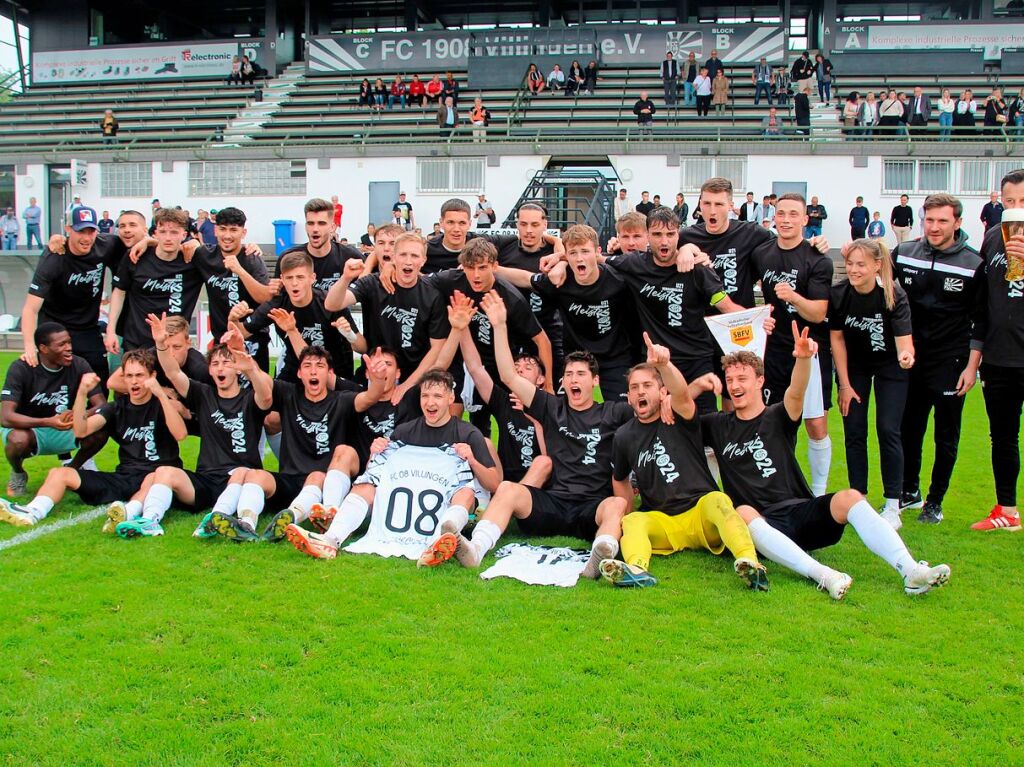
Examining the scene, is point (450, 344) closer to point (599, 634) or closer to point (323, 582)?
point (323, 582)

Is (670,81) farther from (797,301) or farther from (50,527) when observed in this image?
(50,527)

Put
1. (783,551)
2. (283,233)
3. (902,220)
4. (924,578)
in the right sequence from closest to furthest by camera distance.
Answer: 1. (924,578)
2. (783,551)
3. (902,220)
4. (283,233)

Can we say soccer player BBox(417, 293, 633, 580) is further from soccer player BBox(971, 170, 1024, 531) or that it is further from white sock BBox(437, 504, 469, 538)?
soccer player BBox(971, 170, 1024, 531)

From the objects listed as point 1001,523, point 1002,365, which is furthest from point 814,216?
point 1001,523

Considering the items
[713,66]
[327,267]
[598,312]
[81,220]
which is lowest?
[598,312]

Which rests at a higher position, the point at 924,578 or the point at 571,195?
the point at 571,195

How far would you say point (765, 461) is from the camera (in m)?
5.74

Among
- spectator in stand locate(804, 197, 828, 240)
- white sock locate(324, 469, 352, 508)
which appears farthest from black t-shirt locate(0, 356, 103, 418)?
spectator in stand locate(804, 197, 828, 240)

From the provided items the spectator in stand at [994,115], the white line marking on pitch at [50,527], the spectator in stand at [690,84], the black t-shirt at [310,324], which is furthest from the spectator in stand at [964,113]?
the white line marking on pitch at [50,527]

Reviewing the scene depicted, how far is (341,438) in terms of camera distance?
22.5 ft

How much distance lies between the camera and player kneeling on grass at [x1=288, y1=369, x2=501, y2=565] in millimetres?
6039

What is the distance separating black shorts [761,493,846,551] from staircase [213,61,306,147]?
2953cm

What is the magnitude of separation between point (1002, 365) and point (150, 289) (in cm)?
681

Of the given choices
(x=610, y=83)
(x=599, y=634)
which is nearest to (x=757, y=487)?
(x=599, y=634)
